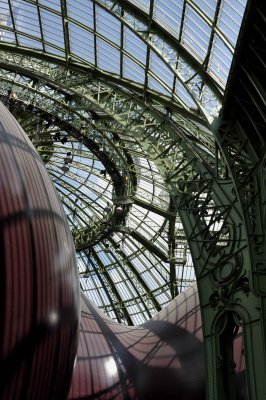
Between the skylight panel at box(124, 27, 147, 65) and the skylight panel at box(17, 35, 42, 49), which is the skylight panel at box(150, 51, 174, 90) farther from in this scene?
the skylight panel at box(17, 35, 42, 49)

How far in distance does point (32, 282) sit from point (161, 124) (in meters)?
12.7

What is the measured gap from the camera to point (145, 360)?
19.4 meters

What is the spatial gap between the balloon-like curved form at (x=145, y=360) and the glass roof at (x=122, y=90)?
4242 millimetres

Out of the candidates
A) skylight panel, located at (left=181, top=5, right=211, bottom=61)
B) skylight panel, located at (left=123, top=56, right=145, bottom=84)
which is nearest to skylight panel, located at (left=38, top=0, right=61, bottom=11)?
skylight panel, located at (left=123, top=56, right=145, bottom=84)

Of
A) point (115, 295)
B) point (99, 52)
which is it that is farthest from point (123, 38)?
point (115, 295)

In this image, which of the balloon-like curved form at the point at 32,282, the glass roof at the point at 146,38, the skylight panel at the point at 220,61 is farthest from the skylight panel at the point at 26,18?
the balloon-like curved form at the point at 32,282

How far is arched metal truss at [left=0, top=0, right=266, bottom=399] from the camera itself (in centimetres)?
1471

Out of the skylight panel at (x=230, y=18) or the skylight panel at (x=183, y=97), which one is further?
the skylight panel at (x=183, y=97)

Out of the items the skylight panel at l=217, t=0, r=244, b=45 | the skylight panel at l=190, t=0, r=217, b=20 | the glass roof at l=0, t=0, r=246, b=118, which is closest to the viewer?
the skylight panel at l=217, t=0, r=244, b=45

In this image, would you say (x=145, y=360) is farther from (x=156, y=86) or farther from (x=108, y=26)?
(x=108, y=26)

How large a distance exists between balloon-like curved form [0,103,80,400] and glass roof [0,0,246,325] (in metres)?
8.35

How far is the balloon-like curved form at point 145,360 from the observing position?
1798 centimetres

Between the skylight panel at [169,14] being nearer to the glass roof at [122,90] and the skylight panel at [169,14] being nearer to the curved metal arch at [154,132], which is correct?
the glass roof at [122,90]

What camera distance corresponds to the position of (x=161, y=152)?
64.2ft
